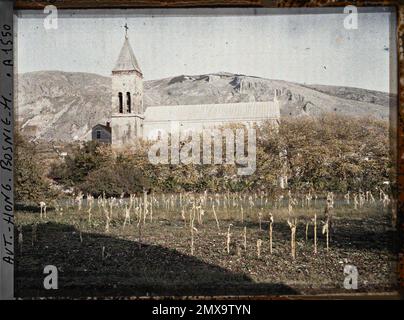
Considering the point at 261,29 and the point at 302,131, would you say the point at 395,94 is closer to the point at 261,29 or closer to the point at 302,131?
the point at 302,131

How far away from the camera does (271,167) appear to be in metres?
4.71

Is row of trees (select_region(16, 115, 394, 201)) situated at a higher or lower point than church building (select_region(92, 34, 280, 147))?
lower

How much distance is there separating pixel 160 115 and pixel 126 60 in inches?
27.4

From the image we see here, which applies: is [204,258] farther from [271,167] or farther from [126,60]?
[126,60]

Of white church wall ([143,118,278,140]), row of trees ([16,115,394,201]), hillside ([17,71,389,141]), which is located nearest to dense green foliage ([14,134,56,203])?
row of trees ([16,115,394,201])

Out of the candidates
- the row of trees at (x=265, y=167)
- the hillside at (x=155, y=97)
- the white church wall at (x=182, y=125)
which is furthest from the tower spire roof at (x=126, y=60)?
the row of trees at (x=265, y=167)

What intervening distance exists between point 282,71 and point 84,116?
223cm

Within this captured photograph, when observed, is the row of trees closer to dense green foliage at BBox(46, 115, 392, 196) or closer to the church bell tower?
dense green foliage at BBox(46, 115, 392, 196)

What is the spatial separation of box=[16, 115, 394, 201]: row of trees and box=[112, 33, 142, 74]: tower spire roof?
872mm

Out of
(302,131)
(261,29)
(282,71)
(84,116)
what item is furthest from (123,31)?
(302,131)

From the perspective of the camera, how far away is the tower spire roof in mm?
4488

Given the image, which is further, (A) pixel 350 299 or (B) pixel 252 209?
(B) pixel 252 209

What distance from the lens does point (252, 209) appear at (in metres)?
4.79

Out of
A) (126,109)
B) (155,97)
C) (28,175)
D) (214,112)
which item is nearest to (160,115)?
(155,97)
